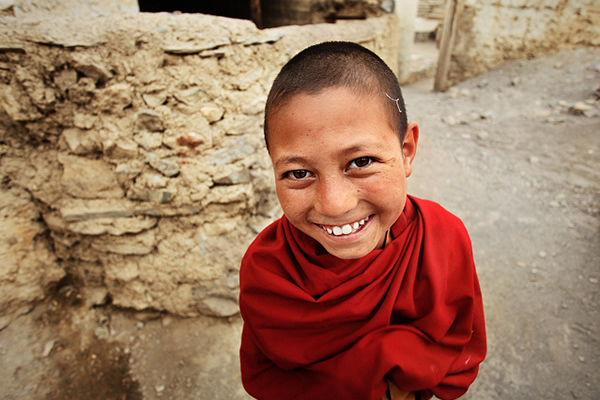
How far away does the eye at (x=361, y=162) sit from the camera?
33.6 inches

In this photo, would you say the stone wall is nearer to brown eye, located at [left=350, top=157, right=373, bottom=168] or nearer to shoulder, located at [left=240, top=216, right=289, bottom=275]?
shoulder, located at [left=240, top=216, right=289, bottom=275]

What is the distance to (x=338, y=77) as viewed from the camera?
82cm

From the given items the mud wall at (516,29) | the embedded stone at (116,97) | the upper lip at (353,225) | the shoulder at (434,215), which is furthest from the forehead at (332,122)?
the mud wall at (516,29)

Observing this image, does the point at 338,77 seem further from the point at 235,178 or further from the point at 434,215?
the point at 235,178

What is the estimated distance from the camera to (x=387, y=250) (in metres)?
1.04

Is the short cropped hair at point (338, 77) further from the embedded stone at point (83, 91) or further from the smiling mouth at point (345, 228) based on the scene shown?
the embedded stone at point (83, 91)

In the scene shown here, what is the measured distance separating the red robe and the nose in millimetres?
259

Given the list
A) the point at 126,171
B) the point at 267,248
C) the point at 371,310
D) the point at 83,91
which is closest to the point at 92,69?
the point at 83,91

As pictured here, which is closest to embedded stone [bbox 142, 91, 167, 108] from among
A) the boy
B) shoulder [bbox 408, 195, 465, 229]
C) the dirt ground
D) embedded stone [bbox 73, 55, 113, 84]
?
embedded stone [bbox 73, 55, 113, 84]

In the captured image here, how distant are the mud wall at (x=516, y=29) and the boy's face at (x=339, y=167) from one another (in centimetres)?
534

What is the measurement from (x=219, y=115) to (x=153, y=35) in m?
0.54

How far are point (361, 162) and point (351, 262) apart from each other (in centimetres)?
34

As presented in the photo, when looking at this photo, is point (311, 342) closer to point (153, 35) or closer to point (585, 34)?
point (153, 35)

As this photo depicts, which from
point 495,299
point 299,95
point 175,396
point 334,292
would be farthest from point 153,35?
point 495,299
